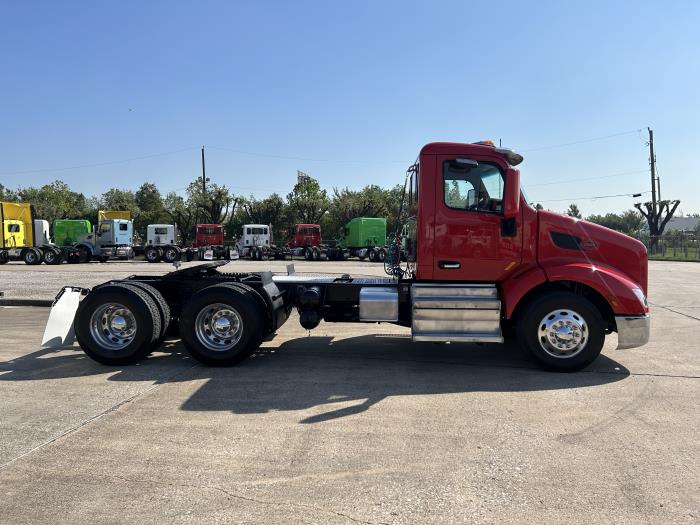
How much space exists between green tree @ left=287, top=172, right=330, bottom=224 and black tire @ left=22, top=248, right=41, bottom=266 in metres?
32.2

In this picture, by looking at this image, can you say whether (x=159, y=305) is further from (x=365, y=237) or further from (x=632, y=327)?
(x=365, y=237)

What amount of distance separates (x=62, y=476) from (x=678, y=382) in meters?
6.22

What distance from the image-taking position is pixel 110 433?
4.30 meters

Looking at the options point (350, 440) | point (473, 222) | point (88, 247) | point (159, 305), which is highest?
point (473, 222)

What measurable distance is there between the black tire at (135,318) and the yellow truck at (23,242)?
27.2m

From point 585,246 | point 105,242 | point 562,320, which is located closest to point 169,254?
point 105,242

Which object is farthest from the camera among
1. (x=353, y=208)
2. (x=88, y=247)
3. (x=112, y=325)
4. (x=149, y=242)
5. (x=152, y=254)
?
(x=353, y=208)

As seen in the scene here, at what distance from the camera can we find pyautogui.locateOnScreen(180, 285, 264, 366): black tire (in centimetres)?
638

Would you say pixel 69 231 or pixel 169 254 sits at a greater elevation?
pixel 69 231

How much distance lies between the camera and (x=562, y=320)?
611 cm

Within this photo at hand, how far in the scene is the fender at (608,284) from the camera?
6.09 m

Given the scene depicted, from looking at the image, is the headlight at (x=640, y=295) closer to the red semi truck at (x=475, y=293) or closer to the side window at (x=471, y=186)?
the red semi truck at (x=475, y=293)

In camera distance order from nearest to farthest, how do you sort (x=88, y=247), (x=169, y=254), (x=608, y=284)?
(x=608, y=284)
(x=88, y=247)
(x=169, y=254)

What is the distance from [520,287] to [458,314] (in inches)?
32.0
